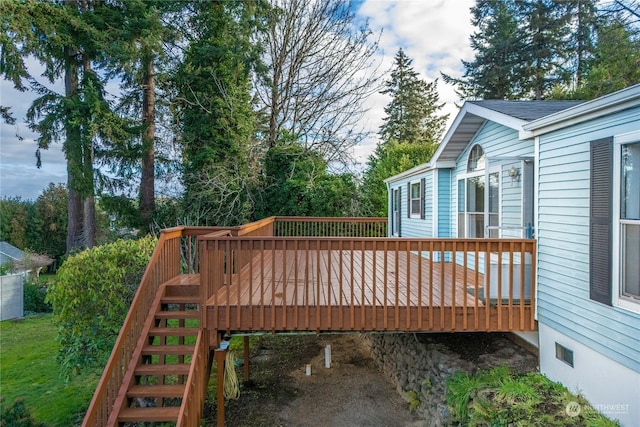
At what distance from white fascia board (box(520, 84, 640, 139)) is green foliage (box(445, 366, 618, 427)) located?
266cm

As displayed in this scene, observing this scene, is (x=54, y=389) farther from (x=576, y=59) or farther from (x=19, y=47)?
(x=576, y=59)

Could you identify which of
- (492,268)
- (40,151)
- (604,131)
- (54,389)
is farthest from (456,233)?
(40,151)

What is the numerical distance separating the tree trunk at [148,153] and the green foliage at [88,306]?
8.18 m

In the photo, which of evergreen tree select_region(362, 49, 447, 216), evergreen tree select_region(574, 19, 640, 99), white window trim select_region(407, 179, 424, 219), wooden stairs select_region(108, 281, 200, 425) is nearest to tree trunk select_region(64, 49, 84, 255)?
wooden stairs select_region(108, 281, 200, 425)

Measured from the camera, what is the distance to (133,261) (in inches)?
216

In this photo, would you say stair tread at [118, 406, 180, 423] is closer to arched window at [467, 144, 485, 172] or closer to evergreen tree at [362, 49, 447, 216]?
arched window at [467, 144, 485, 172]

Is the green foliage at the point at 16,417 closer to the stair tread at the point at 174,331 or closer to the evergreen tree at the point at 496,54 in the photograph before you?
the stair tread at the point at 174,331

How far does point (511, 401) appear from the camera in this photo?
3.36 m

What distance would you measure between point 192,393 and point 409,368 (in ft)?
10.6

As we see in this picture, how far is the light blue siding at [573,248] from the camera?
297cm

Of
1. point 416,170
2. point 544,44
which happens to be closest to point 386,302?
point 416,170

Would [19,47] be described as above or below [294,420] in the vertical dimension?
above

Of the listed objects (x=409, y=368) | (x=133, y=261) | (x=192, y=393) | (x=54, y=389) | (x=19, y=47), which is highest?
(x=19, y=47)

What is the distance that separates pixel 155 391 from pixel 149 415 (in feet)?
0.85
